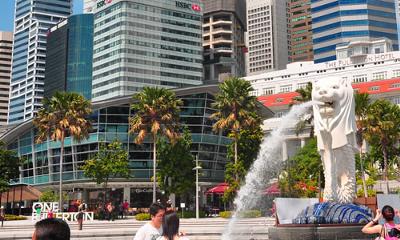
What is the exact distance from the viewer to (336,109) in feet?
70.9

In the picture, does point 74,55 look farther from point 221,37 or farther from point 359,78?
point 359,78

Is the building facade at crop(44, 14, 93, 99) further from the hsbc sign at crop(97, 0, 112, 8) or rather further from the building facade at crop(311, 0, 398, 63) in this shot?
the building facade at crop(311, 0, 398, 63)

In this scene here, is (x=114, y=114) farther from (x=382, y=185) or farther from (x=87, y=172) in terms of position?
(x=382, y=185)

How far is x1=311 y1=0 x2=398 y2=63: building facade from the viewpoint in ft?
449

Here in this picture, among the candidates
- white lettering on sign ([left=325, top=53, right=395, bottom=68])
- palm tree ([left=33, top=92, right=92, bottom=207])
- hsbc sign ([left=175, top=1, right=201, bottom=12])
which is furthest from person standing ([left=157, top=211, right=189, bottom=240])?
hsbc sign ([left=175, top=1, right=201, bottom=12])

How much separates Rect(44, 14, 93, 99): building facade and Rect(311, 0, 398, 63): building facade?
233 ft

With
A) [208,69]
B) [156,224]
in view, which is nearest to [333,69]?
[208,69]

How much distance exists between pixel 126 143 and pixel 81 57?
324 feet

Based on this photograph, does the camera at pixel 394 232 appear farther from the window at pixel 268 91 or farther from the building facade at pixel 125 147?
the window at pixel 268 91

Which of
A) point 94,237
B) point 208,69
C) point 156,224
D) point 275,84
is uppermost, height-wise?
point 208,69

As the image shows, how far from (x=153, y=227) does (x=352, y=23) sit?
140 metres

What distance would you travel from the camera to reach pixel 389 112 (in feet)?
163

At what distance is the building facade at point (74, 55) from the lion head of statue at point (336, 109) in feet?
453

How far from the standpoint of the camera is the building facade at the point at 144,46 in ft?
461
